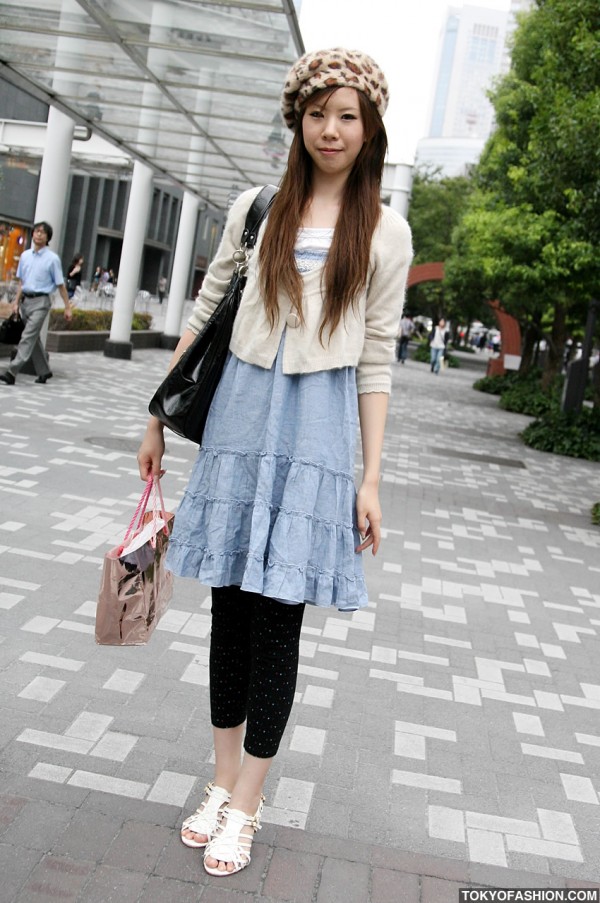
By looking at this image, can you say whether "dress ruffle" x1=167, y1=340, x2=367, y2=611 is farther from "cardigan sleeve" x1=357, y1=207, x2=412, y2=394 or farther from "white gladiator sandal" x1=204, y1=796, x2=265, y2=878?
"white gladiator sandal" x1=204, y1=796, x2=265, y2=878


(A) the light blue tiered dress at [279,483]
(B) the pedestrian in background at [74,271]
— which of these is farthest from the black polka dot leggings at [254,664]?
(B) the pedestrian in background at [74,271]

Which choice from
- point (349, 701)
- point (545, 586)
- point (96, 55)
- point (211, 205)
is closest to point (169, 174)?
point (211, 205)

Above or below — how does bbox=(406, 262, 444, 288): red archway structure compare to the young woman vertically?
above

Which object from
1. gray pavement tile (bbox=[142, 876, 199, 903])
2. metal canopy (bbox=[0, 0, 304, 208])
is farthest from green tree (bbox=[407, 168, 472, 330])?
gray pavement tile (bbox=[142, 876, 199, 903])

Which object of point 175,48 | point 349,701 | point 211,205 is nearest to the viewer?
point 349,701

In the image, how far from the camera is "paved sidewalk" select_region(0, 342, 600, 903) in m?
2.77

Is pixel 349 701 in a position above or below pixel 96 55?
below

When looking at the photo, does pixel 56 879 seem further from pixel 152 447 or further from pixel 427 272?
pixel 427 272

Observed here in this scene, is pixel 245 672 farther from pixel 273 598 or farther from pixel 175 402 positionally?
pixel 175 402

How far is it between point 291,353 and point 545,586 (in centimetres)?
441

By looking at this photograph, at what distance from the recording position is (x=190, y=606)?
494 centimetres

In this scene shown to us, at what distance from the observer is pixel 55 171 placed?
13688 millimetres

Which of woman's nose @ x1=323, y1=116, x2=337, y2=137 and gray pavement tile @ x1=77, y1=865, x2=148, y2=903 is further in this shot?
woman's nose @ x1=323, y1=116, x2=337, y2=137

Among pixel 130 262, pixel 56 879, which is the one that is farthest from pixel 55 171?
pixel 56 879
